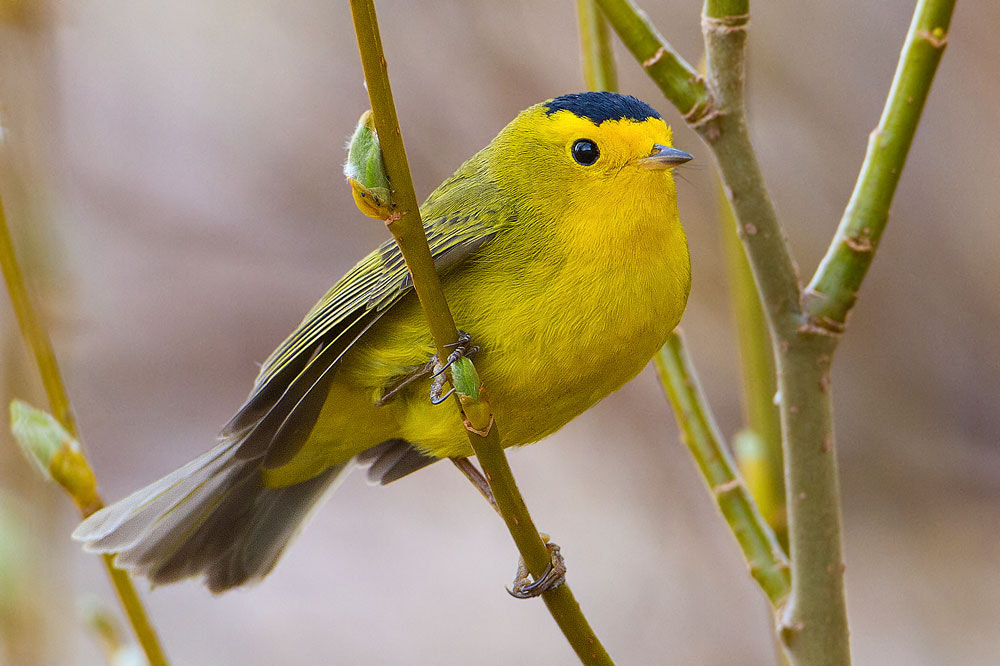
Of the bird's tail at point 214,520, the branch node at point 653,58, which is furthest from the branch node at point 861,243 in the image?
the bird's tail at point 214,520

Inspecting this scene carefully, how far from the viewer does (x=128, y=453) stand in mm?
6168

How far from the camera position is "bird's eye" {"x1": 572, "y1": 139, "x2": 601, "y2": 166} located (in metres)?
2.54

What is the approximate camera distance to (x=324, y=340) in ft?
8.31

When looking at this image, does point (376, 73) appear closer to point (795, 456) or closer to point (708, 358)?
point (795, 456)

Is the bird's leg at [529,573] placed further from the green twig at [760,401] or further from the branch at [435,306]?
the green twig at [760,401]

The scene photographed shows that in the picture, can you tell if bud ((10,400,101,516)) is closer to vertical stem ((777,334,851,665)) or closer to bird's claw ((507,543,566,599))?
bird's claw ((507,543,566,599))

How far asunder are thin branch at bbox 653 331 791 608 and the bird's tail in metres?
1.25

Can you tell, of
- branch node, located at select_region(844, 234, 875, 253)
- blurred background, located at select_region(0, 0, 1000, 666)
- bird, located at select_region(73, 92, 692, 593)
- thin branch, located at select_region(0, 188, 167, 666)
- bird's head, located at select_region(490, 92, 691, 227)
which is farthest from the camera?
blurred background, located at select_region(0, 0, 1000, 666)

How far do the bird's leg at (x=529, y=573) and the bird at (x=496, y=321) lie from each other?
0.64 ft

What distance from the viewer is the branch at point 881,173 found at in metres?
1.86

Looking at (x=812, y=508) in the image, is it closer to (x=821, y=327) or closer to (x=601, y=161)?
(x=821, y=327)

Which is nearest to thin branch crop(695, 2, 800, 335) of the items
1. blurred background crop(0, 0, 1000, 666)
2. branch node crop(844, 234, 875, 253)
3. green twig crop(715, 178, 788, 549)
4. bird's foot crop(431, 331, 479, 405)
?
branch node crop(844, 234, 875, 253)

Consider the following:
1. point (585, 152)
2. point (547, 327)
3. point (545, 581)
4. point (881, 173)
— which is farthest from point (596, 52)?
point (545, 581)

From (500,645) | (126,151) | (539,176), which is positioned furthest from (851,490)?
(126,151)
